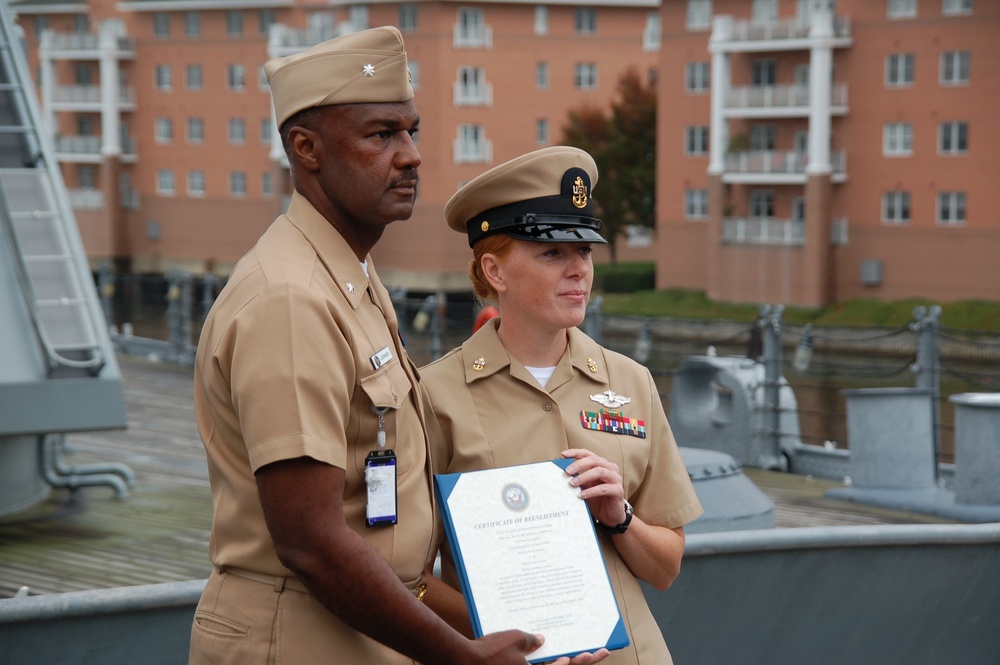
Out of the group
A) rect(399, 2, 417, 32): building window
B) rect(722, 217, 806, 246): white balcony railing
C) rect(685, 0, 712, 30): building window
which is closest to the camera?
rect(722, 217, 806, 246): white balcony railing

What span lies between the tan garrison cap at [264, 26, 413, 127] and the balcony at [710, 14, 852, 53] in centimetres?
4181

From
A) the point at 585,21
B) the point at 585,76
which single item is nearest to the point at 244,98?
the point at 585,76

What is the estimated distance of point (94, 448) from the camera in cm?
1150

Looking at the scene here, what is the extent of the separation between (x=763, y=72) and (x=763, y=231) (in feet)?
17.7

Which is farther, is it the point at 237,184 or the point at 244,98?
the point at 237,184

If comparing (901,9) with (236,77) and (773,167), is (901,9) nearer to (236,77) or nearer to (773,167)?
(773,167)

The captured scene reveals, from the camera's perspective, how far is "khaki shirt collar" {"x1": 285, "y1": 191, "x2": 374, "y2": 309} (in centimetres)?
233

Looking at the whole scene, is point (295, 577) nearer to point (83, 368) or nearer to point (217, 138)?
point (83, 368)

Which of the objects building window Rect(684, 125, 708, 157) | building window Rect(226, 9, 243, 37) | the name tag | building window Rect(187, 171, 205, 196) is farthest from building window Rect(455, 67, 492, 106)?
the name tag

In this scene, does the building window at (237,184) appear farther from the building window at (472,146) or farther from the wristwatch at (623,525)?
the wristwatch at (623,525)

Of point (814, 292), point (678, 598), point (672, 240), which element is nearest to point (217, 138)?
point (672, 240)

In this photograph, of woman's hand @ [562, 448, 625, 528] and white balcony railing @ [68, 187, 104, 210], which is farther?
white balcony railing @ [68, 187, 104, 210]

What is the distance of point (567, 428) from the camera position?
9.07 feet

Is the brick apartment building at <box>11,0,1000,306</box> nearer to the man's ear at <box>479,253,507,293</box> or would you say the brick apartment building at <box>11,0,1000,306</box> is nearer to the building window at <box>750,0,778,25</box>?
the building window at <box>750,0,778,25</box>
